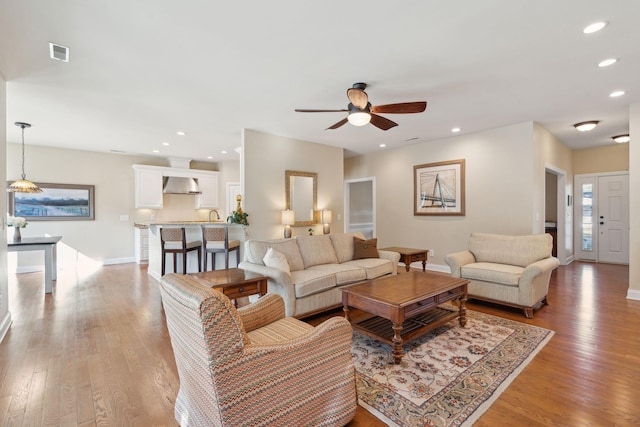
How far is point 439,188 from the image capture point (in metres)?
5.86

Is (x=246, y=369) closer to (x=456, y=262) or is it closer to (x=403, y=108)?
(x=403, y=108)

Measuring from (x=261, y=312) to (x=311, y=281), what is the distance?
49.7 inches

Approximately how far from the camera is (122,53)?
2.62m

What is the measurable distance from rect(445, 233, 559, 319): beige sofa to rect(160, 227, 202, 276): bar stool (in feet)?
13.2

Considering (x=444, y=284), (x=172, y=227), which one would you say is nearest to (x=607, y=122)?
(x=444, y=284)

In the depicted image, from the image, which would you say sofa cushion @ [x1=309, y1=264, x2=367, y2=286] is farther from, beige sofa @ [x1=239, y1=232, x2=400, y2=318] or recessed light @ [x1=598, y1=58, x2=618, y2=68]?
recessed light @ [x1=598, y1=58, x2=618, y2=68]

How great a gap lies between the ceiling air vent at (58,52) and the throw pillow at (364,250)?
3912mm

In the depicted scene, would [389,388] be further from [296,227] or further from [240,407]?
[296,227]

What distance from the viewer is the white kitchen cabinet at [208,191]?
809 centimetres

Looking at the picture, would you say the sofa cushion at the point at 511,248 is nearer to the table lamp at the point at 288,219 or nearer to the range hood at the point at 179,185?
the table lamp at the point at 288,219

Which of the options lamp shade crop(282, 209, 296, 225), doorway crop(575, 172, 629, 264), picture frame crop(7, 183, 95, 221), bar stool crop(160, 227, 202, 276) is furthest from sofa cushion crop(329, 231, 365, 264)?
doorway crop(575, 172, 629, 264)

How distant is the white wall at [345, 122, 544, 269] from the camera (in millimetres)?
4816

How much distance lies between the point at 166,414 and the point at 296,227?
4092 millimetres

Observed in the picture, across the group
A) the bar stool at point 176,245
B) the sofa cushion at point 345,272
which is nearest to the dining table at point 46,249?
the bar stool at point 176,245
